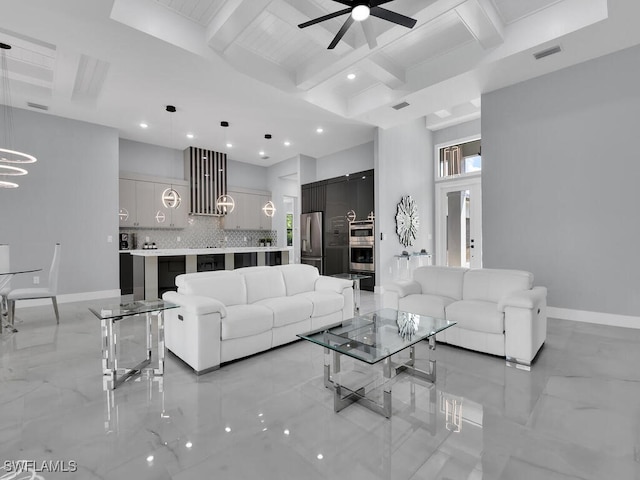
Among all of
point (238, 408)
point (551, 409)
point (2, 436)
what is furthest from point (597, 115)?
point (2, 436)

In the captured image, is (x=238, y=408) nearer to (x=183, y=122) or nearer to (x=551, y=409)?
(x=551, y=409)

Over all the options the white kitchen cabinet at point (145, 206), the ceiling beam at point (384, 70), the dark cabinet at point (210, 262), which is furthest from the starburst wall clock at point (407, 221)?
the white kitchen cabinet at point (145, 206)

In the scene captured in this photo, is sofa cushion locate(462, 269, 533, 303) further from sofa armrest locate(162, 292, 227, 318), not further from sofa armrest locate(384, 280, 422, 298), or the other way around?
sofa armrest locate(162, 292, 227, 318)

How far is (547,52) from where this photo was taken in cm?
392

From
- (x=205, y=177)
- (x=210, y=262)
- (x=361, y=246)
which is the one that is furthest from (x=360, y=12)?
(x=205, y=177)

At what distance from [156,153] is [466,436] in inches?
320

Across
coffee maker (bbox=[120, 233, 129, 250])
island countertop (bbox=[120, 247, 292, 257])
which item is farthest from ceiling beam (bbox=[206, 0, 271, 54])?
coffee maker (bbox=[120, 233, 129, 250])

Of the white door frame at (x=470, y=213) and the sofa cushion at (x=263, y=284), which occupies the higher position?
the white door frame at (x=470, y=213)

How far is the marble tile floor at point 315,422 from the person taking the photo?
157cm

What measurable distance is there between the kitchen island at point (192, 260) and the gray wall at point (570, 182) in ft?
15.2

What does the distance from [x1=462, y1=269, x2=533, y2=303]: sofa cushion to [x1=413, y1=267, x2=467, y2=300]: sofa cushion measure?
78mm

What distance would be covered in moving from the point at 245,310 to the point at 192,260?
338 centimetres

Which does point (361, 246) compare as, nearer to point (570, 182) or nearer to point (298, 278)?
point (298, 278)

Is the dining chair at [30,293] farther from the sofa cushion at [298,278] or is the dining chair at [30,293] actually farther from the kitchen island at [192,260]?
the sofa cushion at [298,278]
